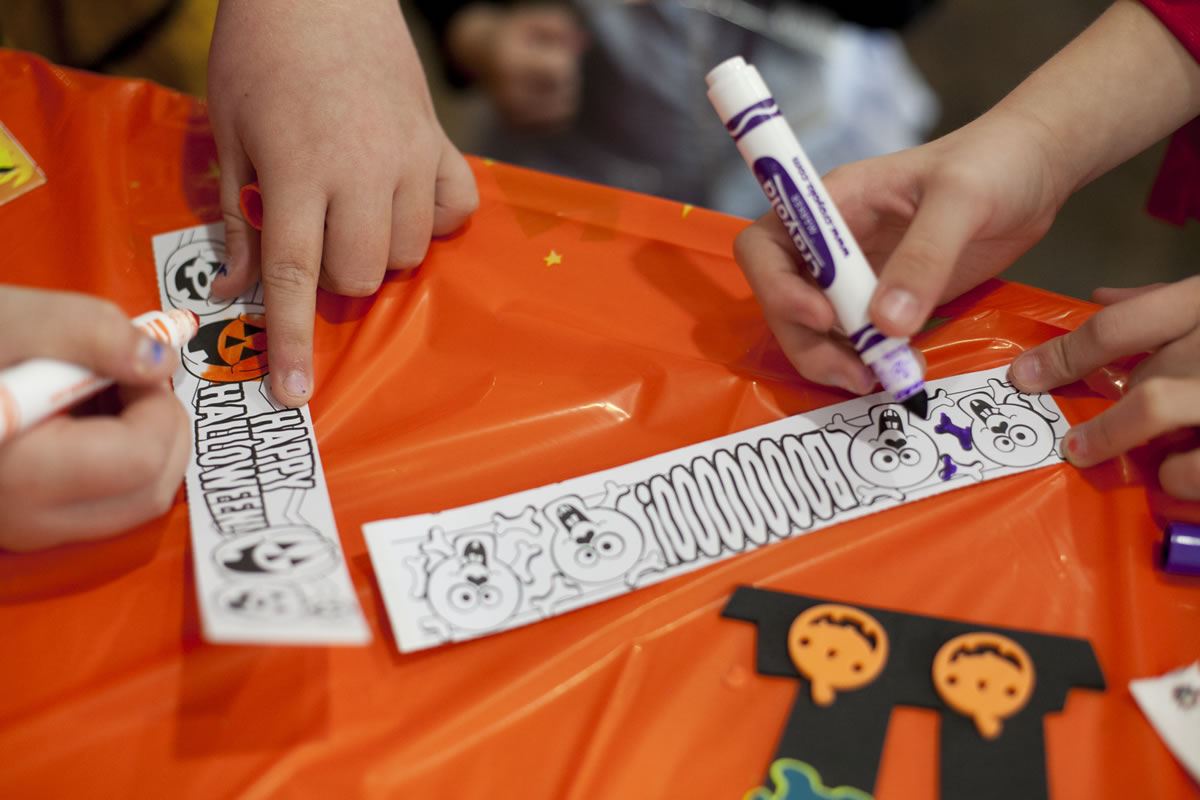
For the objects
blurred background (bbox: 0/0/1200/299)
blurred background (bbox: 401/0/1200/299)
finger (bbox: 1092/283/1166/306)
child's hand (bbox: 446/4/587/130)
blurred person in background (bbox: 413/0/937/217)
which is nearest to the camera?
finger (bbox: 1092/283/1166/306)

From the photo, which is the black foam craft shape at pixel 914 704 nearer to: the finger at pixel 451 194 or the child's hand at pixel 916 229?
the child's hand at pixel 916 229

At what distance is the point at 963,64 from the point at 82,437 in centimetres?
179

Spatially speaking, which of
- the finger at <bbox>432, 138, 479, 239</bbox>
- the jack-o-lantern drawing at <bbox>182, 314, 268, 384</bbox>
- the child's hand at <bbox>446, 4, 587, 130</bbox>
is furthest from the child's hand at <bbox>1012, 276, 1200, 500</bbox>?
the child's hand at <bbox>446, 4, 587, 130</bbox>

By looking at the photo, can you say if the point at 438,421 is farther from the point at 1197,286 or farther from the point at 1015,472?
the point at 1197,286

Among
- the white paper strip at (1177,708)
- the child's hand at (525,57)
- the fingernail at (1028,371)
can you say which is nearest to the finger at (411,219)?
the fingernail at (1028,371)

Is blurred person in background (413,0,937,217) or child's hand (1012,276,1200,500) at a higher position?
blurred person in background (413,0,937,217)

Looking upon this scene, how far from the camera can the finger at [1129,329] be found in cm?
57

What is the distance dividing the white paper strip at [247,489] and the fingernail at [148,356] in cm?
11

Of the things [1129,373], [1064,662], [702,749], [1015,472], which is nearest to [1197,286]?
[1129,373]

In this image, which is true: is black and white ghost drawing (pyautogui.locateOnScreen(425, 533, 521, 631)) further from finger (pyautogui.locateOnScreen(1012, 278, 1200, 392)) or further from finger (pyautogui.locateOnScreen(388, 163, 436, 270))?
finger (pyautogui.locateOnScreen(1012, 278, 1200, 392))

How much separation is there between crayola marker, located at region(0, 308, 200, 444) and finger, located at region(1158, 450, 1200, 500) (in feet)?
2.18

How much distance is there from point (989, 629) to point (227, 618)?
433 mm

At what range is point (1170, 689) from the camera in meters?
0.48

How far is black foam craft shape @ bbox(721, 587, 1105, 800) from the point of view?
45 centimetres
